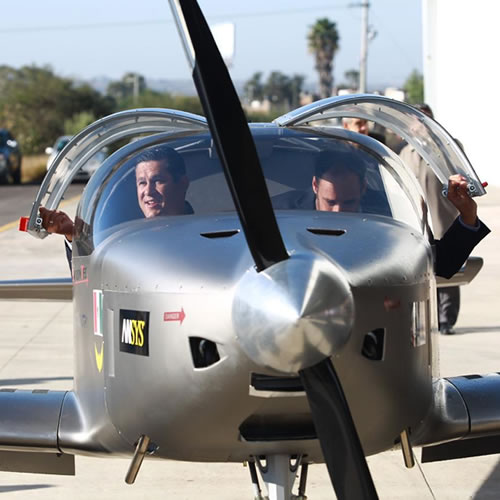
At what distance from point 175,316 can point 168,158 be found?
4.24ft

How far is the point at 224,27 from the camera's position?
534 centimetres

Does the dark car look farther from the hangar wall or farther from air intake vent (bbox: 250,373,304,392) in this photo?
air intake vent (bbox: 250,373,304,392)

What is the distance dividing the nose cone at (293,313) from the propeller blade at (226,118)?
9.7 inches

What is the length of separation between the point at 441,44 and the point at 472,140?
488 centimetres

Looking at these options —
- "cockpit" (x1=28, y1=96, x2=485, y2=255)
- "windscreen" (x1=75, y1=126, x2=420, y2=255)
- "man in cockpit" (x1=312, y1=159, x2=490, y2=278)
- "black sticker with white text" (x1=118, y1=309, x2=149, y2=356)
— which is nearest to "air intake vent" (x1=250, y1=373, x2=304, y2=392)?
"black sticker with white text" (x1=118, y1=309, x2=149, y2=356)

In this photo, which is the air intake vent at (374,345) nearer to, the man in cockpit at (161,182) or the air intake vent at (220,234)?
the air intake vent at (220,234)

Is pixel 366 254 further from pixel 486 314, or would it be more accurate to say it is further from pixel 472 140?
pixel 472 140

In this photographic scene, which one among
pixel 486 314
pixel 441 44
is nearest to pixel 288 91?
pixel 441 44

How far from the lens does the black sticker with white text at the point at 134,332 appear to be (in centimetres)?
382

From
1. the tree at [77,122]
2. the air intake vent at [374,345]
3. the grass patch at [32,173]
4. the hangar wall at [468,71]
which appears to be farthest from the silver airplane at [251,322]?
the tree at [77,122]

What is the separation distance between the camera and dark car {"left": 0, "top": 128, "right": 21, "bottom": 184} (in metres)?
36.8

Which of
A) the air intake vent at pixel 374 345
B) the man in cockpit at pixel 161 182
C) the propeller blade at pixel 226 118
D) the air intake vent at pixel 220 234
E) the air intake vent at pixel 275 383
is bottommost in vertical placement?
the air intake vent at pixel 275 383

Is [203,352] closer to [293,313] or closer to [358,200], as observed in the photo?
[293,313]

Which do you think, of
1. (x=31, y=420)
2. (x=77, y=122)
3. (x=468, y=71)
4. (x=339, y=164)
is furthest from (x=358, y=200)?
(x=77, y=122)
